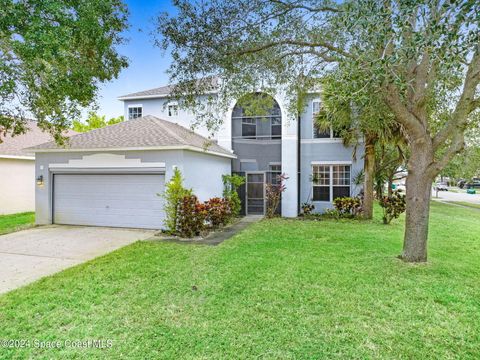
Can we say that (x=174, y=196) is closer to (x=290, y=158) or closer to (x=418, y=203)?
(x=290, y=158)

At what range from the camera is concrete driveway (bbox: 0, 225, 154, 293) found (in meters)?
7.08

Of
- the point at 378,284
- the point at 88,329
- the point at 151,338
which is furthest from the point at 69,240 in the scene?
the point at 378,284

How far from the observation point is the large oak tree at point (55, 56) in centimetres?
715

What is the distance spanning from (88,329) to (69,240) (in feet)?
23.0

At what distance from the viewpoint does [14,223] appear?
1405 cm

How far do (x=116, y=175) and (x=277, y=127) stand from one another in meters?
8.71

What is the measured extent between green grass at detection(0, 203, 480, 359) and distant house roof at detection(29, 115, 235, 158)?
15.4ft

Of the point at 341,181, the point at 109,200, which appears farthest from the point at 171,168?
the point at 341,181

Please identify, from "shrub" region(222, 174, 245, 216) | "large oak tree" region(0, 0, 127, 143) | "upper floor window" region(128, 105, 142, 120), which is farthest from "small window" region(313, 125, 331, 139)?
"upper floor window" region(128, 105, 142, 120)

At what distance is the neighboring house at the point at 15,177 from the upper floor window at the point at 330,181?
1608 cm

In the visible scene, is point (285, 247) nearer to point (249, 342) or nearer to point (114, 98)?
point (249, 342)

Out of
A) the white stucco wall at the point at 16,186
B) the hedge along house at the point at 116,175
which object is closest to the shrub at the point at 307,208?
the hedge along house at the point at 116,175

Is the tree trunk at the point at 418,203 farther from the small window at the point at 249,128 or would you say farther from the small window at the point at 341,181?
the small window at the point at 249,128

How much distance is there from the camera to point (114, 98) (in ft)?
65.9
